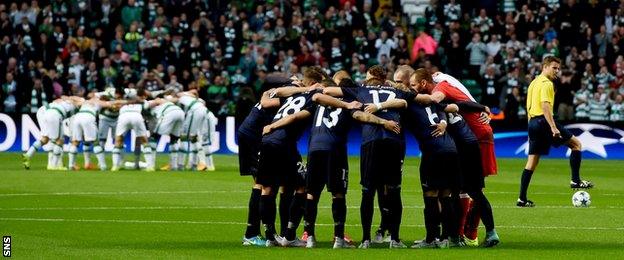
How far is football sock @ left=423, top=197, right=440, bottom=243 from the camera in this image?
17.4m

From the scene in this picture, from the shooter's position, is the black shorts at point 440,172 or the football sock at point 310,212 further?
the football sock at point 310,212

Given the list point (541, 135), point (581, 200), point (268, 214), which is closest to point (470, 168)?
point (268, 214)

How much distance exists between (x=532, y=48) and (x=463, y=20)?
234 centimetres

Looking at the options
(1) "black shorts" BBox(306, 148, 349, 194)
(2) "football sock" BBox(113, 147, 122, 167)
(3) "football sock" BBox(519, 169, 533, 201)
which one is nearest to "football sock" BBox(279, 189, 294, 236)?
(1) "black shorts" BBox(306, 148, 349, 194)

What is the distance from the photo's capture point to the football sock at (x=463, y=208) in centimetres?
1806

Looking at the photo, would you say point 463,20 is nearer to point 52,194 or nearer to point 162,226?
point 52,194

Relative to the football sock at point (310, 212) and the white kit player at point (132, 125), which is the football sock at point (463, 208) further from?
the white kit player at point (132, 125)

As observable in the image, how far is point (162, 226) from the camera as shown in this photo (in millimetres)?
20234

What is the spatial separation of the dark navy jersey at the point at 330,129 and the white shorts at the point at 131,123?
616 inches

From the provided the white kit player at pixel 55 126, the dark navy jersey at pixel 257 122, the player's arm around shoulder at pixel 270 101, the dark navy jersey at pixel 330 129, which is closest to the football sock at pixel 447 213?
the dark navy jersey at pixel 330 129

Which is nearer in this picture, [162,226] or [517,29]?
[162,226]

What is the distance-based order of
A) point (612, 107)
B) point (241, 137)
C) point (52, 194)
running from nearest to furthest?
point (241, 137)
point (52, 194)
point (612, 107)

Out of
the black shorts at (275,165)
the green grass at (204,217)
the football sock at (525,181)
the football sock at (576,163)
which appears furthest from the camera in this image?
the football sock at (576,163)

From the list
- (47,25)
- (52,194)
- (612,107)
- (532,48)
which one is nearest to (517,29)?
(532,48)
